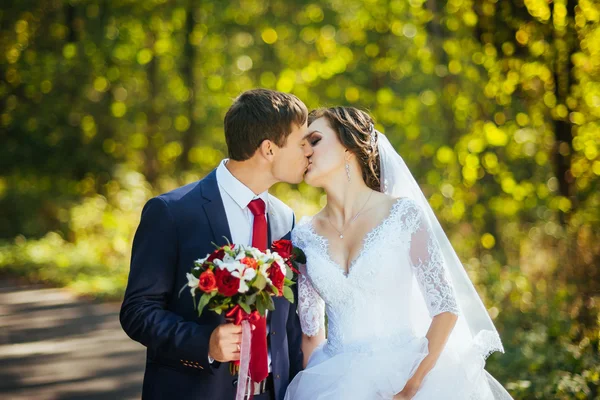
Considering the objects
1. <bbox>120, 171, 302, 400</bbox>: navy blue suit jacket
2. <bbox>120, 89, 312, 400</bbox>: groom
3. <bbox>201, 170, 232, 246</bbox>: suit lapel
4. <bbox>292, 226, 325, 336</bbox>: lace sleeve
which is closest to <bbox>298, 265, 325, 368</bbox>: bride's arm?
<bbox>292, 226, 325, 336</bbox>: lace sleeve

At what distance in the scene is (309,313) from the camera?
356cm

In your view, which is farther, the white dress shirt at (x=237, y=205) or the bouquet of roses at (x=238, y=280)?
the white dress shirt at (x=237, y=205)

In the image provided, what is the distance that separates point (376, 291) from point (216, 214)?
828 mm

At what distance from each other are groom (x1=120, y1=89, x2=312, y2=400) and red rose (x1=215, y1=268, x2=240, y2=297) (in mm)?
200

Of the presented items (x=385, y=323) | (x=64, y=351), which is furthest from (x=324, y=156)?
(x=64, y=351)

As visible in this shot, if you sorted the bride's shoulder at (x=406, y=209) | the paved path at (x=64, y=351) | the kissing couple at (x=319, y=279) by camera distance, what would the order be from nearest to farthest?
the kissing couple at (x=319, y=279), the bride's shoulder at (x=406, y=209), the paved path at (x=64, y=351)

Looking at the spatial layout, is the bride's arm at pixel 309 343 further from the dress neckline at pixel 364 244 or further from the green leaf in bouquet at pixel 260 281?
the green leaf in bouquet at pixel 260 281

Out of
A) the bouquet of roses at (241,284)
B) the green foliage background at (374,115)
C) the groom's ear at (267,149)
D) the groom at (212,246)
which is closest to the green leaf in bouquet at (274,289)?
the bouquet of roses at (241,284)

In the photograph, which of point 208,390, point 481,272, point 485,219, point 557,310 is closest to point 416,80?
point 485,219

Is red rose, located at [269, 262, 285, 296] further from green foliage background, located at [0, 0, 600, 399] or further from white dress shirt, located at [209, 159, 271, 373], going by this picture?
green foliage background, located at [0, 0, 600, 399]

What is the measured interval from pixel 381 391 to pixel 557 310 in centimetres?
446

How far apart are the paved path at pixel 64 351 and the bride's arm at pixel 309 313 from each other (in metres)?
2.98

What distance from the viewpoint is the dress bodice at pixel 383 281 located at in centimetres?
318

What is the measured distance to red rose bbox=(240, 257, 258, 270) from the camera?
272 centimetres
